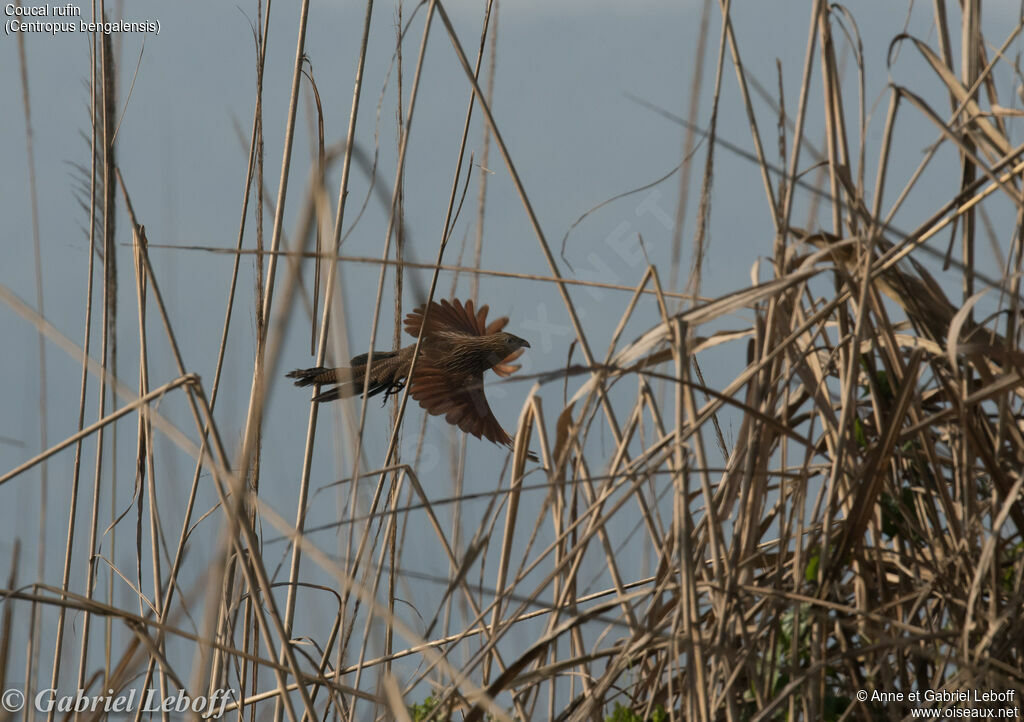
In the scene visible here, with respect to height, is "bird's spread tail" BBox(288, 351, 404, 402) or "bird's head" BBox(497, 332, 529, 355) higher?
"bird's head" BBox(497, 332, 529, 355)

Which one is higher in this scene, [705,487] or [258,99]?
[258,99]

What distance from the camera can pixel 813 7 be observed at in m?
0.79

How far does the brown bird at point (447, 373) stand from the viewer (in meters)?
0.98

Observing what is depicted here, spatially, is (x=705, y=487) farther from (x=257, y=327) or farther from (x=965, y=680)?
(x=257, y=327)

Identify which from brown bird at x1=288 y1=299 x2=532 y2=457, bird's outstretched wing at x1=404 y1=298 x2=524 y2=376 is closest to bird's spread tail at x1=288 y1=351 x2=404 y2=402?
brown bird at x1=288 y1=299 x2=532 y2=457

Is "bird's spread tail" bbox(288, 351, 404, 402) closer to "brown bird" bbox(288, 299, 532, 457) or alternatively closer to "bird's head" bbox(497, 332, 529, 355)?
"brown bird" bbox(288, 299, 532, 457)

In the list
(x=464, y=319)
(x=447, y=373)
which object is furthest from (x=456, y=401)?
(x=464, y=319)

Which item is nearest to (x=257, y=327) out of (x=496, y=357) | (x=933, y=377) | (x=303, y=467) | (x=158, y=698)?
(x=303, y=467)

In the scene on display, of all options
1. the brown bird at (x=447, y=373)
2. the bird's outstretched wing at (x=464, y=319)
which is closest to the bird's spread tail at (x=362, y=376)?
the brown bird at (x=447, y=373)

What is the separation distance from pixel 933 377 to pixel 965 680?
0.30 metres

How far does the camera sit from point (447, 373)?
39.8 inches

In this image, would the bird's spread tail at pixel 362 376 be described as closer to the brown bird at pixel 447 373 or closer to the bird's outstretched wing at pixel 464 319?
the brown bird at pixel 447 373

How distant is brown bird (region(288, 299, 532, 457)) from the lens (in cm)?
98

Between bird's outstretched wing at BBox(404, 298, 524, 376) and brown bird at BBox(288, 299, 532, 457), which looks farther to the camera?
bird's outstretched wing at BBox(404, 298, 524, 376)
